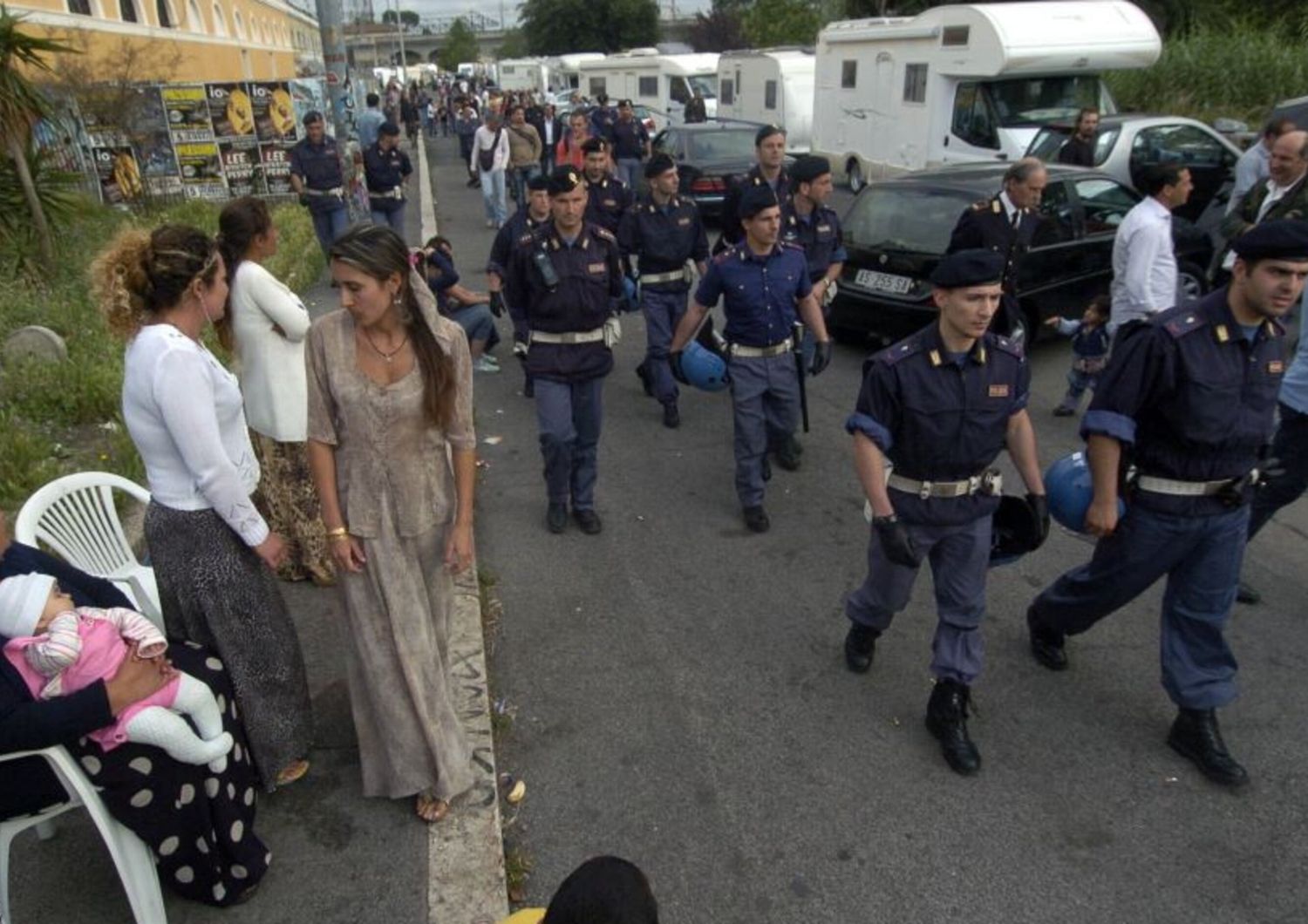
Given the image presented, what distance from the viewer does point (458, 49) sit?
331 ft

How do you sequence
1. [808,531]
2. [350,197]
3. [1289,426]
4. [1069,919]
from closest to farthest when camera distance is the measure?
[1069,919]
[1289,426]
[808,531]
[350,197]

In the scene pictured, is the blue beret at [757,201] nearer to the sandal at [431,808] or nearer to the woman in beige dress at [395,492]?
the woman in beige dress at [395,492]

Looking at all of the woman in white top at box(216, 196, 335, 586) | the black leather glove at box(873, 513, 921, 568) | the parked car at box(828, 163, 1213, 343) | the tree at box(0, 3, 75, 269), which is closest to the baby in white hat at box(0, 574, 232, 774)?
the woman in white top at box(216, 196, 335, 586)

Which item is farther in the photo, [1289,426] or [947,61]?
[947,61]

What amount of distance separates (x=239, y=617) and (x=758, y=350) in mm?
3201

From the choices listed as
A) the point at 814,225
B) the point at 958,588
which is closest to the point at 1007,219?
the point at 814,225

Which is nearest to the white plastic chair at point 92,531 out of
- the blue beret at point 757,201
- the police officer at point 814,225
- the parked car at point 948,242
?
the blue beret at point 757,201

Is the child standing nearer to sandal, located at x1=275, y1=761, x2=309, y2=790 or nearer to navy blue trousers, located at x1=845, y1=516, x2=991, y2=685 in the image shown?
navy blue trousers, located at x1=845, y1=516, x2=991, y2=685

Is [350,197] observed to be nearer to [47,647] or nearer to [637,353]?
[637,353]

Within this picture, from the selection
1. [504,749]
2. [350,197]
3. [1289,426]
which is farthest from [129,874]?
[350,197]

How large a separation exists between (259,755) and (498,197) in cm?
1291

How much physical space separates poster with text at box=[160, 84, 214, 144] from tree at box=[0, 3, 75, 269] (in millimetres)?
7255

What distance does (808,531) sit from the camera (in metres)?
5.26

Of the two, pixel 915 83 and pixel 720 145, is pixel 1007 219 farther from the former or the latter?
pixel 915 83
